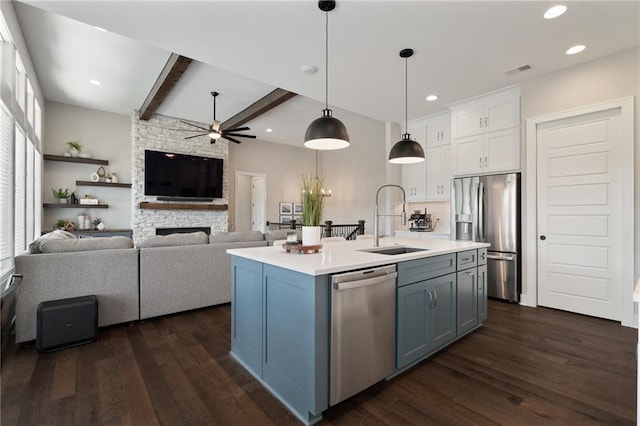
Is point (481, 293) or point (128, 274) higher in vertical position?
point (128, 274)

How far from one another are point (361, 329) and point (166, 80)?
14.5 ft

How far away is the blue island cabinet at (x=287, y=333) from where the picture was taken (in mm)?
1663

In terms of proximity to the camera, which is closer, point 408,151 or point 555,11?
point 555,11

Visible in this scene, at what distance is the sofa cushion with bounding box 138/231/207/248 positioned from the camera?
3283mm

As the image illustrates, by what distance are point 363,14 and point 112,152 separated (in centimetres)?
604

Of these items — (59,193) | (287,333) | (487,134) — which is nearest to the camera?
(287,333)

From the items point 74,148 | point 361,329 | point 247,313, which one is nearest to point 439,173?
point 361,329

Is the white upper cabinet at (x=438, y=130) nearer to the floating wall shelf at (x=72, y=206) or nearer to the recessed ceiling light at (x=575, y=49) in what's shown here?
the recessed ceiling light at (x=575, y=49)

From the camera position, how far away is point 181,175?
655cm

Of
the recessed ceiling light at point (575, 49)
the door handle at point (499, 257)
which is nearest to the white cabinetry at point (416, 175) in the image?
the door handle at point (499, 257)

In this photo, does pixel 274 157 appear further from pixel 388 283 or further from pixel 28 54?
pixel 388 283

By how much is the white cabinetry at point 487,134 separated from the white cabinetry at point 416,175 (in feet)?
2.29

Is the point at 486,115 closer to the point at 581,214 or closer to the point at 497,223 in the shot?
the point at 497,223

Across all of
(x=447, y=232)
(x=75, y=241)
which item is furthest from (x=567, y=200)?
(x=75, y=241)
